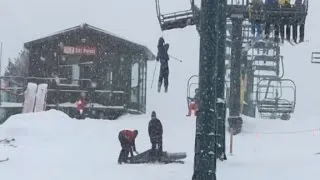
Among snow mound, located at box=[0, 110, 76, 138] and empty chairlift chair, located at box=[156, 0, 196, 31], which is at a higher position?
empty chairlift chair, located at box=[156, 0, 196, 31]

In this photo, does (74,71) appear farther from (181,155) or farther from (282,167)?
(282,167)

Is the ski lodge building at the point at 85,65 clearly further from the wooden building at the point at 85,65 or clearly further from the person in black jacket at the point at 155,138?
the person in black jacket at the point at 155,138

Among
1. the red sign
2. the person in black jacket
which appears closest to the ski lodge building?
the red sign

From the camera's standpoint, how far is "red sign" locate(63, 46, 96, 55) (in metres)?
32.8

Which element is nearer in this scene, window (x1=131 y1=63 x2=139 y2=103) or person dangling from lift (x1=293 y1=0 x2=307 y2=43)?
person dangling from lift (x1=293 y1=0 x2=307 y2=43)

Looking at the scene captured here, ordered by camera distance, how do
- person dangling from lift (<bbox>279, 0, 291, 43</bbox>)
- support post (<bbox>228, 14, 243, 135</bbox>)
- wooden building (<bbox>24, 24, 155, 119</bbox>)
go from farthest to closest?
wooden building (<bbox>24, 24, 155, 119</bbox>), support post (<bbox>228, 14, 243, 135</bbox>), person dangling from lift (<bbox>279, 0, 291, 43</bbox>)

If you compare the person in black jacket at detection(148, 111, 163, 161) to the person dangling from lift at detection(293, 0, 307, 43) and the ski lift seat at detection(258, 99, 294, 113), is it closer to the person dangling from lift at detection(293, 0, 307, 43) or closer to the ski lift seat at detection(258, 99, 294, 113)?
the person dangling from lift at detection(293, 0, 307, 43)

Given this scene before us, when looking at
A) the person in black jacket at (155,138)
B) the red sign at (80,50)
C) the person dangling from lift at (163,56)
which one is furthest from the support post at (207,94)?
the red sign at (80,50)

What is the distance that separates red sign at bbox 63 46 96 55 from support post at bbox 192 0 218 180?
23.5 metres

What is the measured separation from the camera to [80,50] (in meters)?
32.8

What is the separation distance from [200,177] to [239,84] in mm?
13905

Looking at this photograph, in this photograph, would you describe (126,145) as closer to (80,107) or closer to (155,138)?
(155,138)

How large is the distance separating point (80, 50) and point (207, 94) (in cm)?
2380

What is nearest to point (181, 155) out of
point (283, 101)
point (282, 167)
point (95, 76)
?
point (282, 167)
